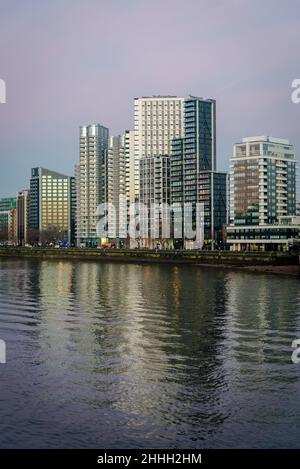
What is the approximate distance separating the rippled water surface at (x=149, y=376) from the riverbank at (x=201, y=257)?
217ft

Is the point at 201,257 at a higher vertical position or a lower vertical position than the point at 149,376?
higher

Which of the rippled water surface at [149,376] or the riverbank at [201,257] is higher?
the riverbank at [201,257]

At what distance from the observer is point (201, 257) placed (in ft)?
489

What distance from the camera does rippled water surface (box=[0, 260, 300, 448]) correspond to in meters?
21.9

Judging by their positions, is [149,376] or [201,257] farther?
[201,257]

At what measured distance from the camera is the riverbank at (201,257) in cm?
12800

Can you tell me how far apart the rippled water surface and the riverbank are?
66.0 m

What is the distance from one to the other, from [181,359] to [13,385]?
904 cm

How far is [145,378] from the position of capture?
28750 mm

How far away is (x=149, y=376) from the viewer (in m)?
29.1

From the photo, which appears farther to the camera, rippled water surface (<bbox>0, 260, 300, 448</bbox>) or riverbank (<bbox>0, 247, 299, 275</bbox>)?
riverbank (<bbox>0, 247, 299, 275</bbox>)

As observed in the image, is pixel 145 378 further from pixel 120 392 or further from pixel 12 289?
pixel 12 289

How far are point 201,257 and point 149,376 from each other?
121 meters
